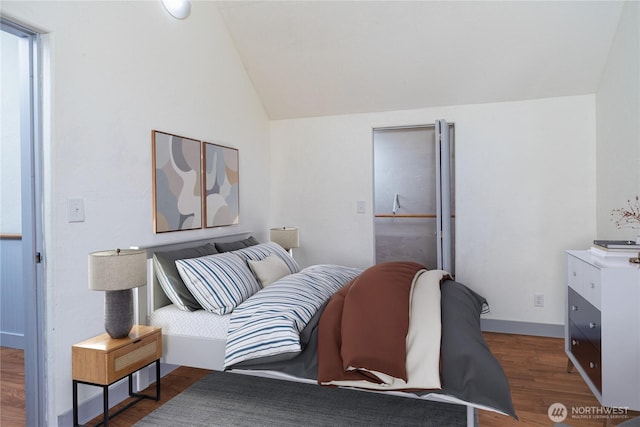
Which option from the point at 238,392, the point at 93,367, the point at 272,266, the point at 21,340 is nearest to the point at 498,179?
the point at 272,266

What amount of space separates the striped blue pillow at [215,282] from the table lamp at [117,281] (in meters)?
0.36

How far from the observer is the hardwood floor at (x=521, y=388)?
7.27ft

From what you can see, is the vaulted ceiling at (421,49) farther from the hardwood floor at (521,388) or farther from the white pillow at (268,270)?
the hardwood floor at (521,388)

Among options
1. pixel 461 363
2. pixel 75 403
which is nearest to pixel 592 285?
pixel 461 363

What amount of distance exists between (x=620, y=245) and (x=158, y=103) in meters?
3.05

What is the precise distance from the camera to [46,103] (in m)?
2.05

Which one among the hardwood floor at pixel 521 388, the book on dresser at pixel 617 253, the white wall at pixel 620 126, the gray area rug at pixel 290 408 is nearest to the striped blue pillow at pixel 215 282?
the gray area rug at pixel 290 408

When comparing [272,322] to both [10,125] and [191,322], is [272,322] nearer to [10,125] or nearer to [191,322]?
[191,322]

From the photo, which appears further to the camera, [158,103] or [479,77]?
[479,77]

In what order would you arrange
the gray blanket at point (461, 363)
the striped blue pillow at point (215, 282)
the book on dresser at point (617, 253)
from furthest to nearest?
the striped blue pillow at point (215, 282)
the book on dresser at point (617, 253)
the gray blanket at point (461, 363)

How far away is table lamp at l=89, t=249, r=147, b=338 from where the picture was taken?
2023 millimetres

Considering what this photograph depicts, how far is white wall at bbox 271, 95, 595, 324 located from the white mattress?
207cm

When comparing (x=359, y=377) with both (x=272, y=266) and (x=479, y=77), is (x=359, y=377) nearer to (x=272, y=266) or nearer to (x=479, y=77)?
(x=272, y=266)

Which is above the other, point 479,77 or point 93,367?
point 479,77
